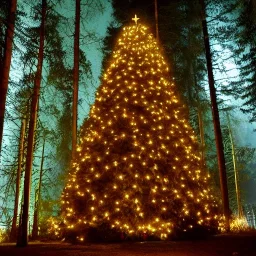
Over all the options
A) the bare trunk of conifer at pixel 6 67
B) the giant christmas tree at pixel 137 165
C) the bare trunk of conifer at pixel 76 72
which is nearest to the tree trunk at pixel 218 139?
the giant christmas tree at pixel 137 165

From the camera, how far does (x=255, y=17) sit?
710cm

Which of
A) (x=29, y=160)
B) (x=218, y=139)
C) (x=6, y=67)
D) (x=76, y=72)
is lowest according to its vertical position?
(x=29, y=160)

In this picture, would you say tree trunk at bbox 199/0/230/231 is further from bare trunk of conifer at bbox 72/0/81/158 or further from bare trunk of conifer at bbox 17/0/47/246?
bare trunk of conifer at bbox 17/0/47/246

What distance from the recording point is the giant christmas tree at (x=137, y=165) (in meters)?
7.06

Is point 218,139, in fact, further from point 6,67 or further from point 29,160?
point 6,67

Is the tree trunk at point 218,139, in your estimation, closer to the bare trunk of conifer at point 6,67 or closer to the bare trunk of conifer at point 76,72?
the bare trunk of conifer at point 76,72

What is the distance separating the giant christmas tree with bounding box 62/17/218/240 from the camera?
706 cm

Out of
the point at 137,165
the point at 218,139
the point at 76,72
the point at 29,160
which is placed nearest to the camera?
the point at 137,165

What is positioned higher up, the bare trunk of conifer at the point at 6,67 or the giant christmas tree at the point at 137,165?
the bare trunk of conifer at the point at 6,67

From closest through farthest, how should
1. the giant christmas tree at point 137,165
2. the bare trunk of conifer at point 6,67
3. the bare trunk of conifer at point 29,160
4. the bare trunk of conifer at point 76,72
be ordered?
the giant christmas tree at point 137,165
the bare trunk of conifer at point 6,67
the bare trunk of conifer at point 29,160
the bare trunk of conifer at point 76,72

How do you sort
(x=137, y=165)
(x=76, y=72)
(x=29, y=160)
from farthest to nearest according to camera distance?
(x=76, y=72) < (x=29, y=160) < (x=137, y=165)

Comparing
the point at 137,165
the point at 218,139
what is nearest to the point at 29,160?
the point at 137,165

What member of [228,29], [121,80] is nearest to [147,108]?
[121,80]

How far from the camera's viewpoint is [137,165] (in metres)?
7.36
